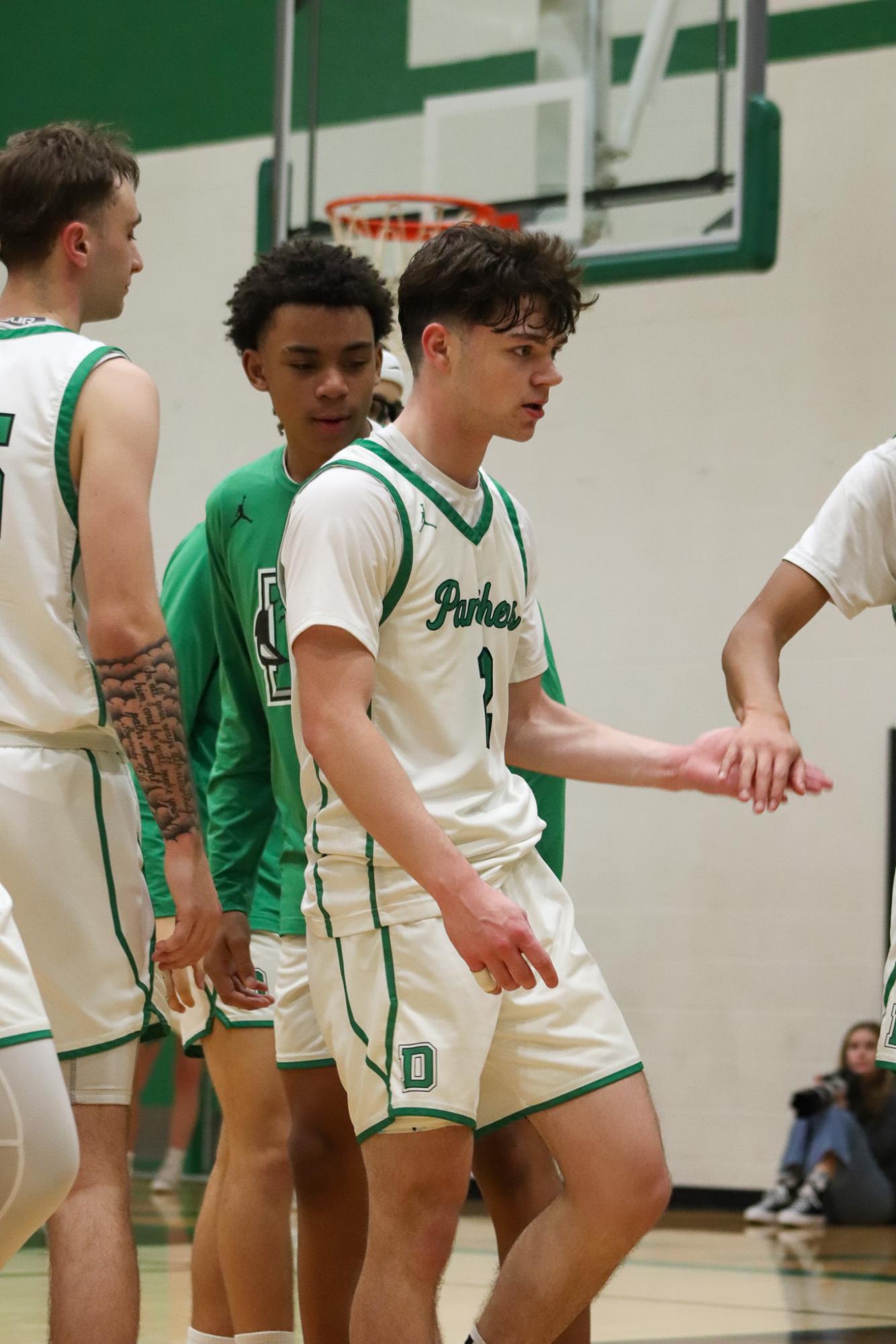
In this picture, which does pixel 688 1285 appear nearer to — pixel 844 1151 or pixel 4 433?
pixel 844 1151

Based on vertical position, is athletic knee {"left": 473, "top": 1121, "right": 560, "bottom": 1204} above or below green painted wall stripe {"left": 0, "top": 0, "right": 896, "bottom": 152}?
below

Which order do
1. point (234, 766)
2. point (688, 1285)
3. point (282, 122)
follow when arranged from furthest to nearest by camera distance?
point (282, 122), point (688, 1285), point (234, 766)

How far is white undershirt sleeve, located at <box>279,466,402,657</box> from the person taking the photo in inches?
109

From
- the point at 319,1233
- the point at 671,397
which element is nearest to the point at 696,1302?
the point at 319,1233

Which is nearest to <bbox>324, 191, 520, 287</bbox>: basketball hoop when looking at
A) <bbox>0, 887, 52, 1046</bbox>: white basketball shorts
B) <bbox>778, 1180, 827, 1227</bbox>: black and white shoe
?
<bbox>778, 1180, 827, 1227</bbox>: black and white shoe

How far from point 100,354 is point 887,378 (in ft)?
23.4

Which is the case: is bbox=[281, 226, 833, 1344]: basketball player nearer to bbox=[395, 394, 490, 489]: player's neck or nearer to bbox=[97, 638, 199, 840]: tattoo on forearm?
bbox=[395, 394, 490, 489]: player's neck

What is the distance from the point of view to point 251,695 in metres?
3.69

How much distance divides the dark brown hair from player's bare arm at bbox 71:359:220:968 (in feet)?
22.1

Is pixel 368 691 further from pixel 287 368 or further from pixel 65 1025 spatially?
pixel 287 368

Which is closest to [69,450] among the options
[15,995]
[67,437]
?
[67,437]

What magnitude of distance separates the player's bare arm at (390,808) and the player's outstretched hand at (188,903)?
0.24 m

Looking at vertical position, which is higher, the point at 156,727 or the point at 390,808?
the point at 156,727

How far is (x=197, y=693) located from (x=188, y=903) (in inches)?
51.5
